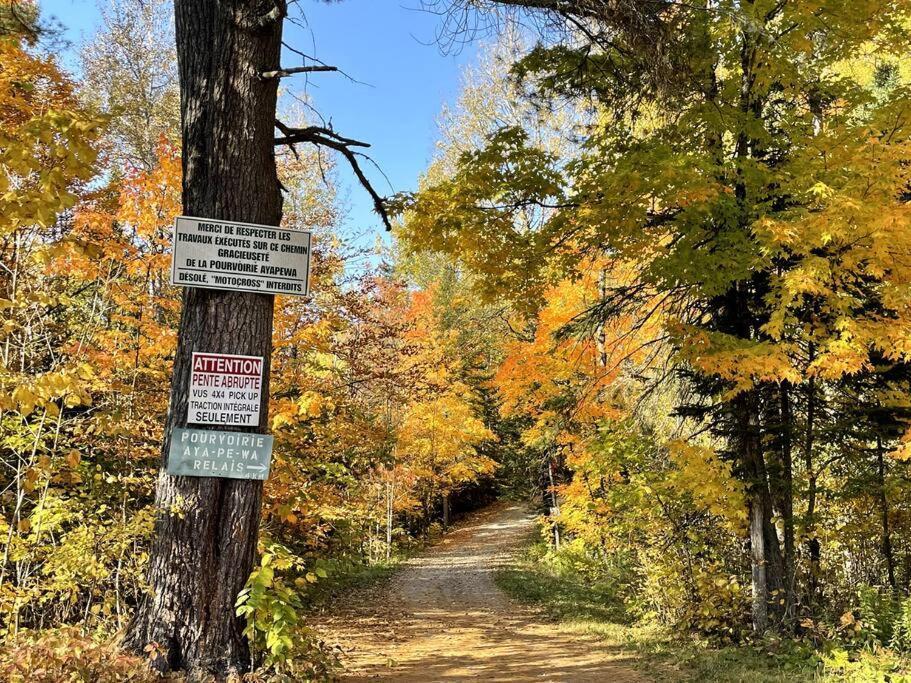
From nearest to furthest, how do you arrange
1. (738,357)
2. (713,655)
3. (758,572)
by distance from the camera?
(738,357)
(713,655)
(758,572)

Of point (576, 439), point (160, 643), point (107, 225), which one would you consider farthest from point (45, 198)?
point (576, 439)

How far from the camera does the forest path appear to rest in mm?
5656

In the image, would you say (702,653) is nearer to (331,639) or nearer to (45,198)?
(331,639)

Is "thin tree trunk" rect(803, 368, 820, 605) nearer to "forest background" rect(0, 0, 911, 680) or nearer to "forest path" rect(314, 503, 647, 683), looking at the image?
"forest background" rect(0, 0, 911, 680)

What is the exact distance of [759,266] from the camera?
6027 millimetres

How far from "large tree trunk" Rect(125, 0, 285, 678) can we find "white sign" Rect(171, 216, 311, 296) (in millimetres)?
79

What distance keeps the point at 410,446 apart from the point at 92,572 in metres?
16.7

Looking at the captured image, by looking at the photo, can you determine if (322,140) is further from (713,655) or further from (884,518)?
(884,518)

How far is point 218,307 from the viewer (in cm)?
367

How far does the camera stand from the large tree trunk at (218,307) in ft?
11.4

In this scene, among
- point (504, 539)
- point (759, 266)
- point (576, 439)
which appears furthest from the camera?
point (504, 539)

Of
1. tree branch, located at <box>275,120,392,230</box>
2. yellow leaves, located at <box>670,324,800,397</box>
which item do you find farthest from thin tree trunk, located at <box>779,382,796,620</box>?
tree branch, located at <box>275,120,392,230</box>

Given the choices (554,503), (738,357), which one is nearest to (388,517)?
(554,503)

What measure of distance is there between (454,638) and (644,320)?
476cm
